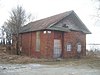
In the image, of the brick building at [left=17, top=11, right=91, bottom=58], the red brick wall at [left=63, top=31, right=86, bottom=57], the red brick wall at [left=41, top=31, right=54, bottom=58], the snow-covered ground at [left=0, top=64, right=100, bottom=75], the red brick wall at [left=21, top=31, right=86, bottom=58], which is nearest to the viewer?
the snow-covered ground at [left=0, top=64, right=100, bottom=75]

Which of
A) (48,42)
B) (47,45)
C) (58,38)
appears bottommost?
(47,45)

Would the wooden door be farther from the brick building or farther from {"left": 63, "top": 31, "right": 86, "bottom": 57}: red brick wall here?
{"left": 63, "top": 31, "right": 86, "bottom": 57}: red brick wall

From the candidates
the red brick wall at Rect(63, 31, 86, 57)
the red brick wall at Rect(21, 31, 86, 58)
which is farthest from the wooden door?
the red brick wall at Rect(63, 31, 86, 57)

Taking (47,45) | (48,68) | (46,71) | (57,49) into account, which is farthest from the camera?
(57,49)

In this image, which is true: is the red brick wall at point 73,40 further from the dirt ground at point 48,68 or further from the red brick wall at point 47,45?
the dirt ground at point 48,68

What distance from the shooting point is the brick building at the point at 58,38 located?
27891 mm

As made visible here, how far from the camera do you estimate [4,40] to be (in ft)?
166

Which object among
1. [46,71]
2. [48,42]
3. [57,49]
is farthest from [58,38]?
[46,71]

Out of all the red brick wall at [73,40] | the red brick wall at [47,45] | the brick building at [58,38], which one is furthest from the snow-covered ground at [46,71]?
Result: the red brick wall at [73,40]

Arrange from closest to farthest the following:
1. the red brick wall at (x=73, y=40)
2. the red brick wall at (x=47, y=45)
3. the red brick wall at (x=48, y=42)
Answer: the red brick wall at (x=47, y=45)
the red brick wall at (x=48, y=42)
the red brick wall at (x=73, y=40)

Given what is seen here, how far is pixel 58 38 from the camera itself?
28.8m

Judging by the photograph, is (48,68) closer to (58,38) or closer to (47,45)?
(47,45)

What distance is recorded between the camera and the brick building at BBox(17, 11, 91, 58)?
2789cm

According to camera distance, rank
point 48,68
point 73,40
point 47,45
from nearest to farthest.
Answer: point 48,68
point 47,45
point 73,40
